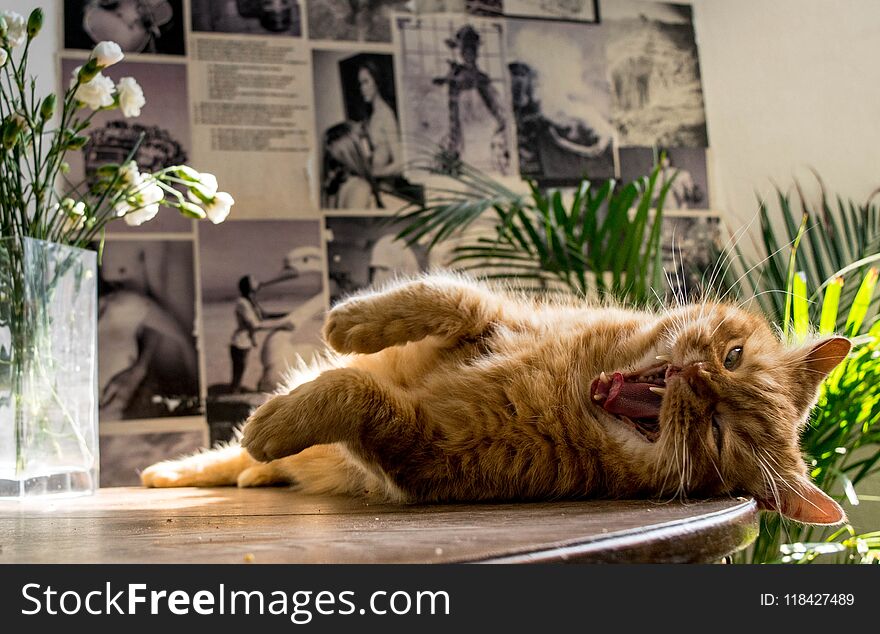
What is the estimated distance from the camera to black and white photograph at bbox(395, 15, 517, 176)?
89.4 inches

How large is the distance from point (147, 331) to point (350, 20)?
1.02 meters

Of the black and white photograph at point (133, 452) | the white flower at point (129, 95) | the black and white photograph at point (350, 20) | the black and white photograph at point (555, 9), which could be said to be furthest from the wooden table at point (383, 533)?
the black and white photograph at point (555, 9)

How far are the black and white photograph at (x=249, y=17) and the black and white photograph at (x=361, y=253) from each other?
21.7 inches

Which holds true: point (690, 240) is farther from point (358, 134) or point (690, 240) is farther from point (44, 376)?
point (44, 376)

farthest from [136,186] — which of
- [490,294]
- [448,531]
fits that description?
[448,531]

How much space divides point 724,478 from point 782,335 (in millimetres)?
369

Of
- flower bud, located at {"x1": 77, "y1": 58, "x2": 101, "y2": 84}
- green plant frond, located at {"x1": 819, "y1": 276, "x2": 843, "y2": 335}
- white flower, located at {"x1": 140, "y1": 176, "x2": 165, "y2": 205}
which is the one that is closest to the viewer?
flower bud, located at {"x1": 77, "y1": 58, "x2": 101, "y2": 84}

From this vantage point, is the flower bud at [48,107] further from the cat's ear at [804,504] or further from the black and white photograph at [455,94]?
the black and white photograph at [455,94]

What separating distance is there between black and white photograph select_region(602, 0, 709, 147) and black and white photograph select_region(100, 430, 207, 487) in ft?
5.09

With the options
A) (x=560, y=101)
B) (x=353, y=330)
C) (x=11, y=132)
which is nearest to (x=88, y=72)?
(x=11, y=132)

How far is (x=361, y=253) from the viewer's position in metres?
2.17

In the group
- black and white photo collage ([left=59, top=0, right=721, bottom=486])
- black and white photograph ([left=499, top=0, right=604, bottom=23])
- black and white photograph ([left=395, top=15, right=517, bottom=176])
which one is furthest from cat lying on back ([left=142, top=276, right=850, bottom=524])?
black and white photograph ([left=499, top=0, right=604, bottom=23])

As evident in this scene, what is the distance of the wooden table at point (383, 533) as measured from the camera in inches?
19.5

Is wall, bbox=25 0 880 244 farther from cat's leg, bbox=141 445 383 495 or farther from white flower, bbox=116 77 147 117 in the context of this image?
cat's leg, bbox=141 445 383 495
